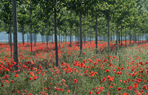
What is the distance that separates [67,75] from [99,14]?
9272 mm

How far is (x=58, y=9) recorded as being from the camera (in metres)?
7.84

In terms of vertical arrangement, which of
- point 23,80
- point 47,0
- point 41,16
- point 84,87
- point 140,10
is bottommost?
point 84,87

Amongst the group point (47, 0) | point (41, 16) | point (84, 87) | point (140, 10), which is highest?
point (140, 10)

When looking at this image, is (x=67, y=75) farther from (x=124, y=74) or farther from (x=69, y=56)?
(x=69, y=56)

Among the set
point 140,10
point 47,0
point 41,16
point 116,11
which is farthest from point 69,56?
point 140,10

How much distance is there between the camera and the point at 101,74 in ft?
19.9

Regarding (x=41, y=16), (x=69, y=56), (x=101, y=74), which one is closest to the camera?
(x=101, y=74)

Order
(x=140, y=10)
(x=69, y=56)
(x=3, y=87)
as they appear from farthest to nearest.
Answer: (x=140, y=10) → (x=69, y=56) → (x=3, y=87)

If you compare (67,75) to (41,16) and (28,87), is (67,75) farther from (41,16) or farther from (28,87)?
(41,16)

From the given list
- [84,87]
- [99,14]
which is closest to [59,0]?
[84,87]

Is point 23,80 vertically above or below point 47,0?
below

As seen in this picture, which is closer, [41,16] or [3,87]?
[3,87]

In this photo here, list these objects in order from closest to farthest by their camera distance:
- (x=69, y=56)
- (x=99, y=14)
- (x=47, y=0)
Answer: (x=47, y=0) → (x=69, y=56) → (x=99, y=14)

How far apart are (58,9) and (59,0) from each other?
54cm
